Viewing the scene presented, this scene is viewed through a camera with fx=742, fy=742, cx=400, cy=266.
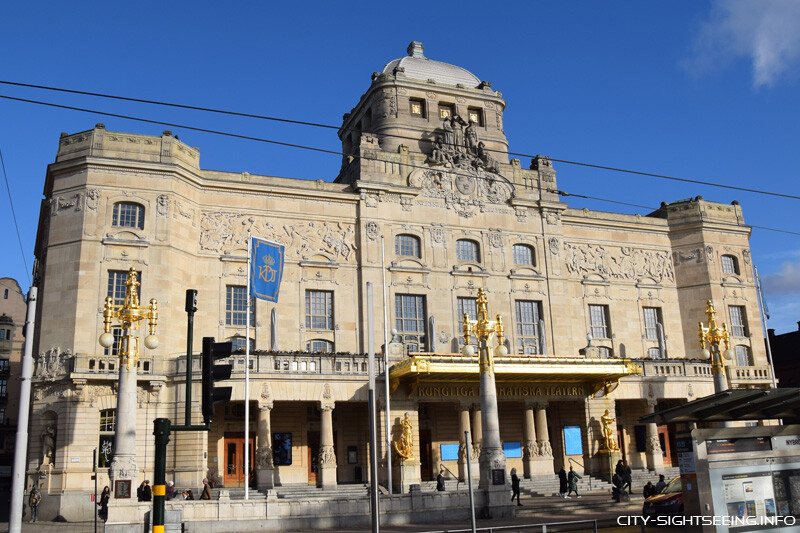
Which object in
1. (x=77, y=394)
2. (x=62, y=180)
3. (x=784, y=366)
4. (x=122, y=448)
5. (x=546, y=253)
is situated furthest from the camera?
(x=784, y=366)

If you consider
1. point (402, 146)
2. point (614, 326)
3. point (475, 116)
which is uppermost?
point (475, 116)

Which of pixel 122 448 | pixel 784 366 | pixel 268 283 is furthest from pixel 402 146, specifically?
pixel 784 366

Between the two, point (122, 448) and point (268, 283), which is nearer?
point (122, 448)

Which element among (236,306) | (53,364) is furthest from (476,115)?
(53,364)

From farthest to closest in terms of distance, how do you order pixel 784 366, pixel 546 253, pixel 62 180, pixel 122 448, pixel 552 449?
pixel 784 366
pixel 546 253
pixel 552 449
pixel 62 180
pixel 122 448

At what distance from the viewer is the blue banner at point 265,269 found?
34156mm

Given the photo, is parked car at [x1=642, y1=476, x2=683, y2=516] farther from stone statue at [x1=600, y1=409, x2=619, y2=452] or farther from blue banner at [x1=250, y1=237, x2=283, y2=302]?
blue banner at [x1=250, y1=237, x2=283, y2=302]

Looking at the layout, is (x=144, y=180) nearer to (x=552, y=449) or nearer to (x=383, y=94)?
(x=383, y=94)

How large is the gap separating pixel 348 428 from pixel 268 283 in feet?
32.6

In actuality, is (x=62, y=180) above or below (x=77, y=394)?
above

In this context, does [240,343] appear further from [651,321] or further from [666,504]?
[651,321]

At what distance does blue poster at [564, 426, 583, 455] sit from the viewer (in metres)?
42.7

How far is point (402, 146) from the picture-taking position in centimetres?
4528

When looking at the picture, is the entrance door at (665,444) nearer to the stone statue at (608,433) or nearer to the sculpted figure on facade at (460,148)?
the stone statue at (608,433)
